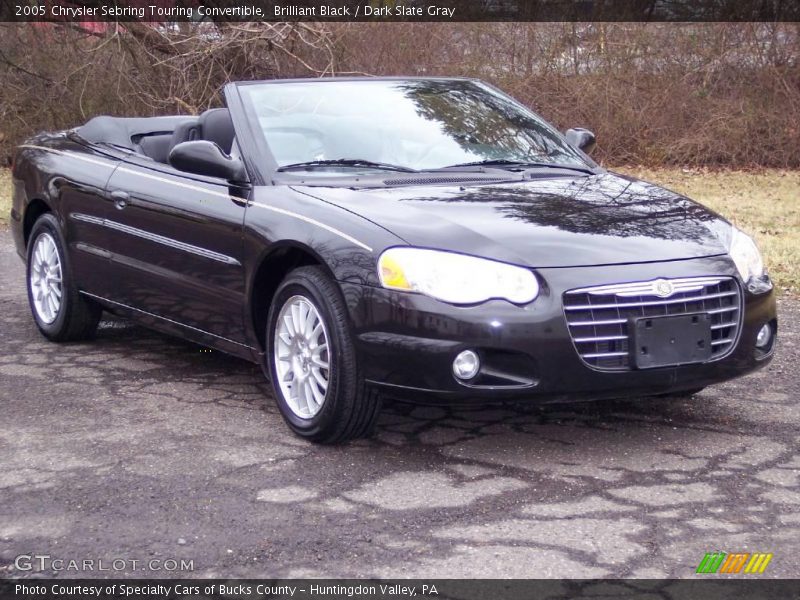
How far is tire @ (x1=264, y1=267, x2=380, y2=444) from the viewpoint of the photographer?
4.63m

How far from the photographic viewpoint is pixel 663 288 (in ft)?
14.8

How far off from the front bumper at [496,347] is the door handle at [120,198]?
1.93 meters

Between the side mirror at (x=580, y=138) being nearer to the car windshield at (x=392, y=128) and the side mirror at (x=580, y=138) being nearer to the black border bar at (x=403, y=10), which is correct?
the car windshield at (x=392, y=128)

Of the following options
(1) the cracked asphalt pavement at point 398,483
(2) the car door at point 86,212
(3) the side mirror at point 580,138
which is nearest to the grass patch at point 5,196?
(2) the car door at point 86,212

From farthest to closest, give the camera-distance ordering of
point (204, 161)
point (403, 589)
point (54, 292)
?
point (54, 292) → point (204, 161) → point (403, 589)

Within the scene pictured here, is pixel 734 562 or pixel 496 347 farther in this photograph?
pixel 496 347

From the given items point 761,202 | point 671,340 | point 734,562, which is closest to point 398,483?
point 671,340

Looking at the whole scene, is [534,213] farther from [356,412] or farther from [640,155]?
[640,155]

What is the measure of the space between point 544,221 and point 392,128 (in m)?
1.25

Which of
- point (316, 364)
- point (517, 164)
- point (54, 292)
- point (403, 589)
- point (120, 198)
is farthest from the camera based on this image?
point (54, 292)

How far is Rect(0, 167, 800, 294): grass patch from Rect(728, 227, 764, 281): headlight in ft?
11.3

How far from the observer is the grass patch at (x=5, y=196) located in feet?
42.6

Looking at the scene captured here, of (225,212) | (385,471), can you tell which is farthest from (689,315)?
(225,212)

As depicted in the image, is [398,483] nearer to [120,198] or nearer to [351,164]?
[351,164]
